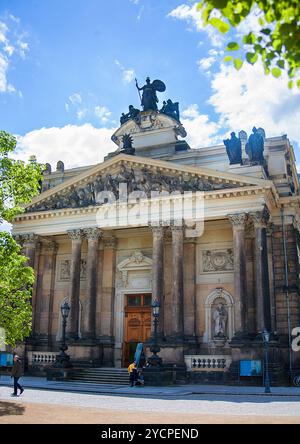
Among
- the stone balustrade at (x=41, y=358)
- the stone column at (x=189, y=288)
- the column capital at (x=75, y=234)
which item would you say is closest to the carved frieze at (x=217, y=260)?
the stone column at (x=189, y=288)

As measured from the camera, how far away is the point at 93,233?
3162cm

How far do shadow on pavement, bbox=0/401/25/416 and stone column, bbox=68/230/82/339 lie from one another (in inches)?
541

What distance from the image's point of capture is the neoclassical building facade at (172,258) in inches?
1094

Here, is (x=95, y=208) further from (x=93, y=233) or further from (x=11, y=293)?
(x=11, y=293)

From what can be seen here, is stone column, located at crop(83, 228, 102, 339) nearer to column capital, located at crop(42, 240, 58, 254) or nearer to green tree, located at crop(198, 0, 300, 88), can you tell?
column capital, located at crop(42, 240, 58, 254)

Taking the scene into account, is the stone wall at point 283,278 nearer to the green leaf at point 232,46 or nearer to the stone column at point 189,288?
the stone column at point 189,288

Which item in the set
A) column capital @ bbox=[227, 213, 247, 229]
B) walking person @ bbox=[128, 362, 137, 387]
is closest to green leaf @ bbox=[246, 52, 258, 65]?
walking person @ bbox=[128, 362, 137, 387]

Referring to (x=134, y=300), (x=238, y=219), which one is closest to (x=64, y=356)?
(x=134, y=300)

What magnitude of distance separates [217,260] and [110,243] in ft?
24.4

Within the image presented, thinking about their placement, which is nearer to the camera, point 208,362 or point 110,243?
point 208,362

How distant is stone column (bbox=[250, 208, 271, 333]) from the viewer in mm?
26859

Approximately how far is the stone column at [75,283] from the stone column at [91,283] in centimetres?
69

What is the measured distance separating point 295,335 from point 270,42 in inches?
934
